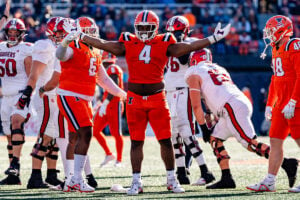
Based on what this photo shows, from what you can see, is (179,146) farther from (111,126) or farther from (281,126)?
(111,126)

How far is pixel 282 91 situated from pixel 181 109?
67.2 inches

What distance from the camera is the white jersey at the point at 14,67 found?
8.47 m

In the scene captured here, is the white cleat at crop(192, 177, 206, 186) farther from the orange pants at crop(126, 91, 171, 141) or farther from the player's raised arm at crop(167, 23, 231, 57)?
the player's raised arm at crop(167, 23, 231, 57)

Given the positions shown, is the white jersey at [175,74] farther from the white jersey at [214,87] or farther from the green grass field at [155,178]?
the green grass field at [155,178]

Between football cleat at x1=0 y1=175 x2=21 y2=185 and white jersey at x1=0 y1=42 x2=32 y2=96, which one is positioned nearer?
football cleat at x1=0 y1=175 x2=21 y2=185

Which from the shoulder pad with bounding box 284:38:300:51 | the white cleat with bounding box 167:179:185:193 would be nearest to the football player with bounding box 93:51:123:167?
the white cleat with bounding box 167:179:185:193

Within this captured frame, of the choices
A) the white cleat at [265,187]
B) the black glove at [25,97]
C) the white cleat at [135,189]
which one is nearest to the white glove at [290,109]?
the white cleat at [265,187]

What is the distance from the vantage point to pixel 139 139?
709 centimetres

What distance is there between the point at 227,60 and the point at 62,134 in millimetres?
14366

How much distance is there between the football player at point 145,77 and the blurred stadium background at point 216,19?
13817 mm

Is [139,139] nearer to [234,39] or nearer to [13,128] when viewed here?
[13,128]

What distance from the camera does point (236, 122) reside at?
7.48 m

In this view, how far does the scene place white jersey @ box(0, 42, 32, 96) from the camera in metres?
8.47

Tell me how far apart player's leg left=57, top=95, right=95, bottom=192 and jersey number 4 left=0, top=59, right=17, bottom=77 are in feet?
4.29
